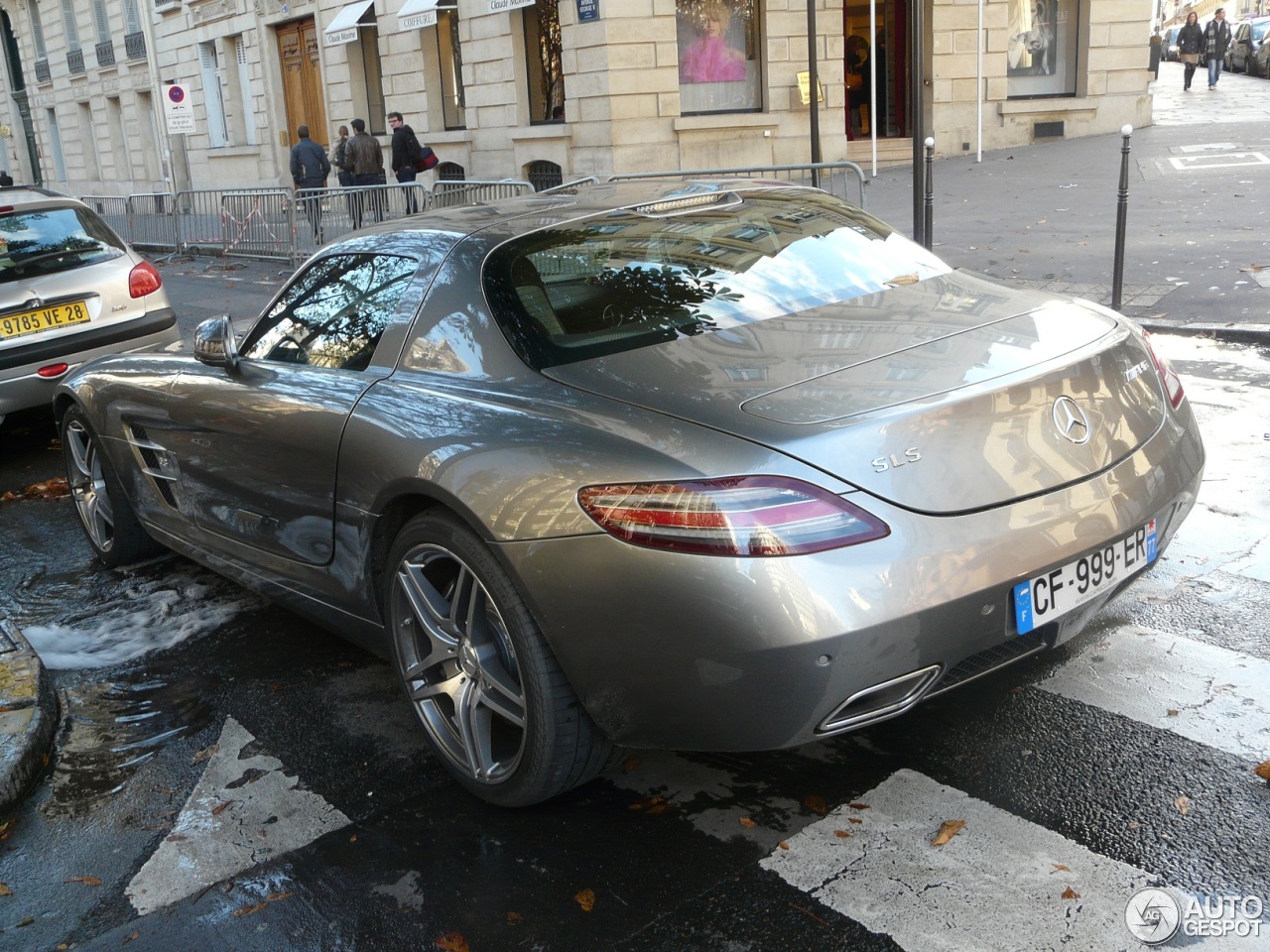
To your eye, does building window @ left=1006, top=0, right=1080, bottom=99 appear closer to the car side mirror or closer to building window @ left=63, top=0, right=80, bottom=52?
the car side mirror

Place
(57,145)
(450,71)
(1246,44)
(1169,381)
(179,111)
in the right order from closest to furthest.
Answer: (1169,381) → (450,71) → (179,111) → (1246,44) → (57,145)

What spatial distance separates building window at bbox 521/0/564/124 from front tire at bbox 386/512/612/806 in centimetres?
1869

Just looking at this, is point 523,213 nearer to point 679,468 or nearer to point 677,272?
point 677,272

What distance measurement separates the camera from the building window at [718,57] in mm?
20250

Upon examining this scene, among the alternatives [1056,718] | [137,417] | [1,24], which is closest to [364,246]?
[137,417]

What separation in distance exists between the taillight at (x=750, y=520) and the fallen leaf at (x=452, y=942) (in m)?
0.95

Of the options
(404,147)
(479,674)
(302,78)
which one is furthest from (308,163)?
(479,674)

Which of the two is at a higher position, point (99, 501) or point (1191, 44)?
point (1191, 44)

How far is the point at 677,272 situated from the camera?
3.56 meters

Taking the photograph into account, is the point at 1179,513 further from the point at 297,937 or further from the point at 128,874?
the point at 128,874

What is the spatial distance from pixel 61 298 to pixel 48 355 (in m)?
0.42

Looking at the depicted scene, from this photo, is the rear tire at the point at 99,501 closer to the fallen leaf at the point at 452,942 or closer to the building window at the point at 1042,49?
the fallen leaf at the point at 452,942

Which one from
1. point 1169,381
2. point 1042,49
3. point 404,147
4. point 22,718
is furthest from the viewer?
point 1042,49

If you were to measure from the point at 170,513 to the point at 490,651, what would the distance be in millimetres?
2138
